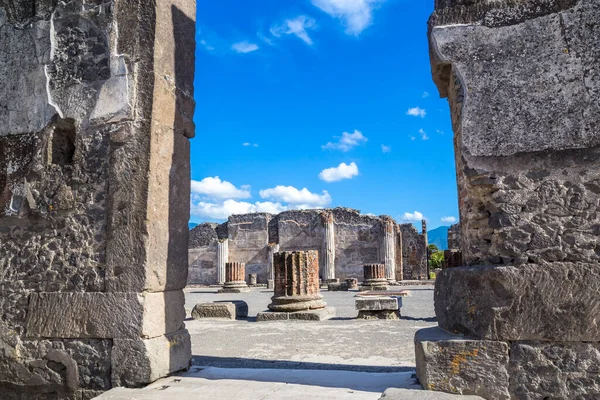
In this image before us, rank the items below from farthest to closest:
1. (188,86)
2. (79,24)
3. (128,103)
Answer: (188,86)
(79,24)
(128,103)

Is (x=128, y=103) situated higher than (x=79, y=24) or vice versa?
(x=79, y=24)

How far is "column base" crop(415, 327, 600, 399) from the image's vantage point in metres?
2.80

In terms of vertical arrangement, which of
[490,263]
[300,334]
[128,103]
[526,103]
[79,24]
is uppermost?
[79,24]

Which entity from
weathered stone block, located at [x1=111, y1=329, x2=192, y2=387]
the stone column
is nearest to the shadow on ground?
weathered stone block, located at [x1=111, y1=329, x2=192, y2=387]

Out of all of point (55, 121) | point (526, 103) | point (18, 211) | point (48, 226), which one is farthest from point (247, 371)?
point (526, 103)

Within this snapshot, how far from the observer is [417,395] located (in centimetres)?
280

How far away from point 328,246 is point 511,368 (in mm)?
23624

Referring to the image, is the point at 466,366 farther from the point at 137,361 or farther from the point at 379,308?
the point at 379,308

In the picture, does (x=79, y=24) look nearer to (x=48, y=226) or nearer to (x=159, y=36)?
(x=159, y=36)

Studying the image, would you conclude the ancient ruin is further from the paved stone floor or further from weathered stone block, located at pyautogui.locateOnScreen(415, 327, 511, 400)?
weathered stone block, located at pyautogui.locateOnScreen(415, 327, 511, 400)

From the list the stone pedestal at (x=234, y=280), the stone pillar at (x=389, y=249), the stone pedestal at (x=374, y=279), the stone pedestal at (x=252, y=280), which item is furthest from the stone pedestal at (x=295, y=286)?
the stone pedestal at (x=252, y=280)

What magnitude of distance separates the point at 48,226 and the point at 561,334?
3634mm

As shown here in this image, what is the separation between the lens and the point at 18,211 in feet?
12.9

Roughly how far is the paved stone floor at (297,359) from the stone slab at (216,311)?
316 millimetres
